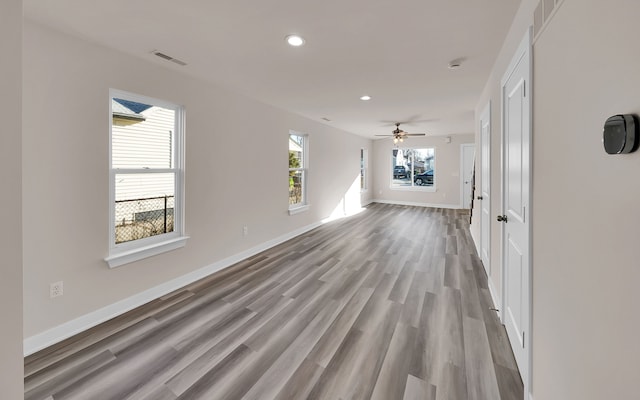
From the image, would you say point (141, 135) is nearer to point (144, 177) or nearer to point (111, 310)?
point (144, 177)

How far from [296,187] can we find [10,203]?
15.4 feet

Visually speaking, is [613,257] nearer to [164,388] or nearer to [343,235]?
[164,388]

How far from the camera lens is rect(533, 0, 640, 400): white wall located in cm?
72

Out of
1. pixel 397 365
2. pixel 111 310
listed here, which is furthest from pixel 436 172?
pixel 111 310

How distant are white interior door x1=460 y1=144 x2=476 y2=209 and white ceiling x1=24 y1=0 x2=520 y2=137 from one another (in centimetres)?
522

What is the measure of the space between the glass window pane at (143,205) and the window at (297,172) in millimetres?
2433

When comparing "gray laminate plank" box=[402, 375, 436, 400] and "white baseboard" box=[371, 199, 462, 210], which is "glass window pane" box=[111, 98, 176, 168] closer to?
"gray laminate plank" box=[402, 375, 436, 400]

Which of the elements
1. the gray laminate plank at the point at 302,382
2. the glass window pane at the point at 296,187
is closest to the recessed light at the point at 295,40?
the gray laminate plank at the point at 302,382

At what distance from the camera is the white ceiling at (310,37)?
1863 mm

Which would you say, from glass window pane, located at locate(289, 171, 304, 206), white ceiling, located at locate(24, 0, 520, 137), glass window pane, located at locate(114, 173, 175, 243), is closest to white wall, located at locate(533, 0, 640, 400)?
white ceiling, located at locate(24, 0, 520, 137)

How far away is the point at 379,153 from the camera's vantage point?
1001 cm

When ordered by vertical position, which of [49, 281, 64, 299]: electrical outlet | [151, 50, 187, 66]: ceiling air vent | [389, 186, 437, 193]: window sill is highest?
[151, 50, 187, 66]: ceiling air vent

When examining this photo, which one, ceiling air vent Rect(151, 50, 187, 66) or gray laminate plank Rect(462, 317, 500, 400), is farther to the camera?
ceiling air vent Rect(151, 50, 187, 66)

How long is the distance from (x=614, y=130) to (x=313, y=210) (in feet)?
17.8
